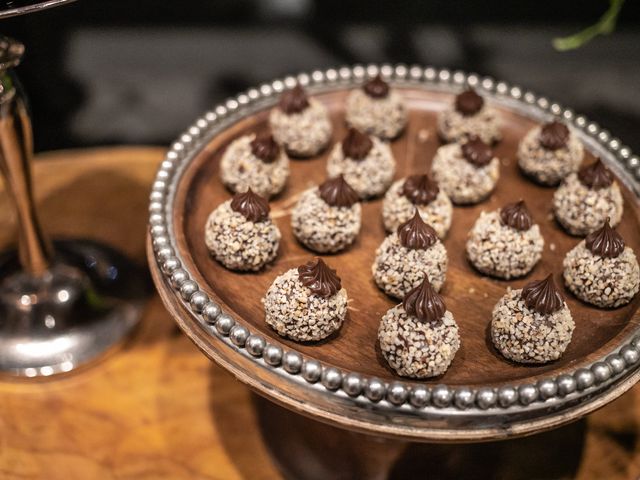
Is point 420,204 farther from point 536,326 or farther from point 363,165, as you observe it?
point 536,326

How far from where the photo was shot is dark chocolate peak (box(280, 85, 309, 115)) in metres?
1.91

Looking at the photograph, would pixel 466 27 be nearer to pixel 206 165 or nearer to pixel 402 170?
pixel 402 170

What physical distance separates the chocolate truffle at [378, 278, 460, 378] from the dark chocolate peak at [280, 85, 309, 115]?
665mm

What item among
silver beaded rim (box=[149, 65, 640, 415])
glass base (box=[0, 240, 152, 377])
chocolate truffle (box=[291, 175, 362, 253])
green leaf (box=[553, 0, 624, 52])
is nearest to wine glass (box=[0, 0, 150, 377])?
glass base (box=[0, 240, 152, 377])

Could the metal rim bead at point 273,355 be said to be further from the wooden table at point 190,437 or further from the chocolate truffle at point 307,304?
the wooden table at point 190,437

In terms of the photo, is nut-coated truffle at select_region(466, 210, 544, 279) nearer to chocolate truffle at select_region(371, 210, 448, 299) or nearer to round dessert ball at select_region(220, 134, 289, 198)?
chocolate truffle at select_region(371, 210, 448, 299)

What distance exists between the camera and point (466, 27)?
9.32 feet

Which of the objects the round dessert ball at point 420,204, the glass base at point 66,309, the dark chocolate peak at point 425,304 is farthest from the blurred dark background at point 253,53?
the dark chocolate peak at point 425,304

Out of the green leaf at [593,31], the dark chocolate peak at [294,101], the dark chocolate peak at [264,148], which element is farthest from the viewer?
the green leaf at [593,31]

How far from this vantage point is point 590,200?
173 cm

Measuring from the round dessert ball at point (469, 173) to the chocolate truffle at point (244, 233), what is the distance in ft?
1.49

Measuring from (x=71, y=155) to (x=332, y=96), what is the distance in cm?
100

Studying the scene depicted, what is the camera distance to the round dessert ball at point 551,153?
1.85 metres

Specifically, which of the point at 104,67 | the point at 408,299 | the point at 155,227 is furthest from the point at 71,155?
the point at 408,299
